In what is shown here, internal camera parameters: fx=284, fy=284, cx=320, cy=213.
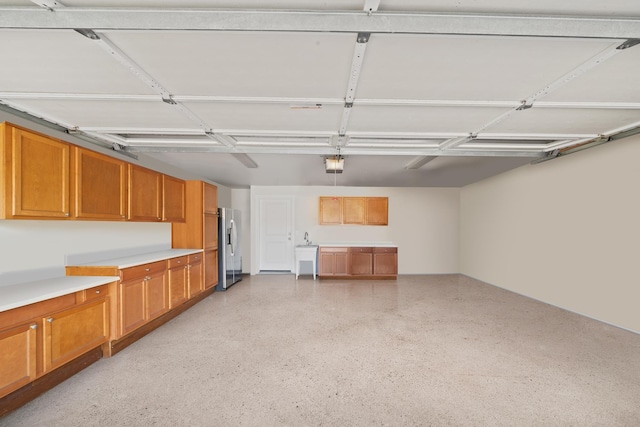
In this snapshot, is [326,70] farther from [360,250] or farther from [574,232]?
[360,250]

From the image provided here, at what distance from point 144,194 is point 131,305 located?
1.41 metres

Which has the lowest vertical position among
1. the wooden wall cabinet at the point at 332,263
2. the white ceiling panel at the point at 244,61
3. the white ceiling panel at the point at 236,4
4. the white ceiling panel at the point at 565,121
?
the wooden wall cabinet at the point at 332,263

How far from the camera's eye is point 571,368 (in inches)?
101

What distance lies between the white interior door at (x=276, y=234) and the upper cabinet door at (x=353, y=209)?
1357 mm

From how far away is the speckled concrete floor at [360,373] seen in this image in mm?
1945

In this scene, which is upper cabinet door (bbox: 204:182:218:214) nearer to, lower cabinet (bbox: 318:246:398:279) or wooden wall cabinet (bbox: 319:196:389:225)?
lower cabinet (bbox: 318:246:398:279)

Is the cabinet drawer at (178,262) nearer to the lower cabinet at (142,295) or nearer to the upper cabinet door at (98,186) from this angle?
the lower cabinet at (142,295)

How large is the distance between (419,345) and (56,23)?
378 centimetres

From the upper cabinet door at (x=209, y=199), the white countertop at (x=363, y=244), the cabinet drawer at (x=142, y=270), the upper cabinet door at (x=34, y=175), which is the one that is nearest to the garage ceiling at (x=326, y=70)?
the upper cabinet door at (x=34, y=175)

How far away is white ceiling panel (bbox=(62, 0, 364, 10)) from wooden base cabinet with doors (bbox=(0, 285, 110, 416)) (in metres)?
2.01

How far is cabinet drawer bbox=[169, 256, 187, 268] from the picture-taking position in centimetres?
381

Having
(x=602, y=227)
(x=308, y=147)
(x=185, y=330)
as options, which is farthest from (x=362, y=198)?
(x=185, y=330)

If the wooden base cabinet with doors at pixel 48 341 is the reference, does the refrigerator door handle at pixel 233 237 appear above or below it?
above

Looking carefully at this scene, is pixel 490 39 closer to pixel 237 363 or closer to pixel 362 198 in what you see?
pixel 237 363
